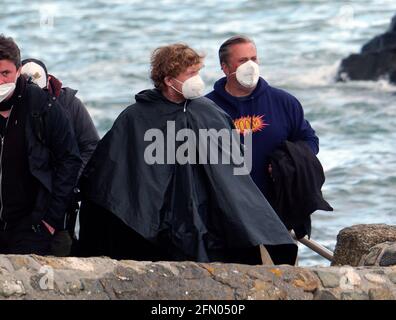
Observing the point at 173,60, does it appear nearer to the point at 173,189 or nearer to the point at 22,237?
the point at 173,189

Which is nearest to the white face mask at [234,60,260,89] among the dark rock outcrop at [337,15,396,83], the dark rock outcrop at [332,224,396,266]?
the dark rock outcrop at [332,224,396,266]

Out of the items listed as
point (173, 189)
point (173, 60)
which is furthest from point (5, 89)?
point (173, 189)

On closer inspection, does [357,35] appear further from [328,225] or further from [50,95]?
[50,95]

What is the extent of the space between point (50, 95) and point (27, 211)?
0.60 m

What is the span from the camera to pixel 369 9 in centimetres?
4144

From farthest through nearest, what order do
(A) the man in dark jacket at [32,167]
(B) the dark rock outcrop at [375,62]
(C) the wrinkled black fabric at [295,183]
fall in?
(B) the dark rock outcrop at [375,62] < (C) the wrinkled black fabric at [295,183] < (A) the man in dark jacket at [32,167]

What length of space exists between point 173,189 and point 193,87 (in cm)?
53

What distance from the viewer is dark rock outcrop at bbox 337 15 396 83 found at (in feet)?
91.7

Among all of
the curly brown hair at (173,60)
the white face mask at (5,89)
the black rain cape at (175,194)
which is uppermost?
the curly brown hair at (173,60)

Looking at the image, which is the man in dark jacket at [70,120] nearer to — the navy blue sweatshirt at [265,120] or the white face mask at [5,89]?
the white face mask at [5,89]

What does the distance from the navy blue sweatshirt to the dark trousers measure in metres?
1.32

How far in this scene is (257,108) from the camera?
828cm

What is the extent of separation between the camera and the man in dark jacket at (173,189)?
24.5 ft

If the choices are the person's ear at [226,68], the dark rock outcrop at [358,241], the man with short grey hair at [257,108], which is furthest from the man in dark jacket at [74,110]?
the dark rock outcrop at [358,241]
